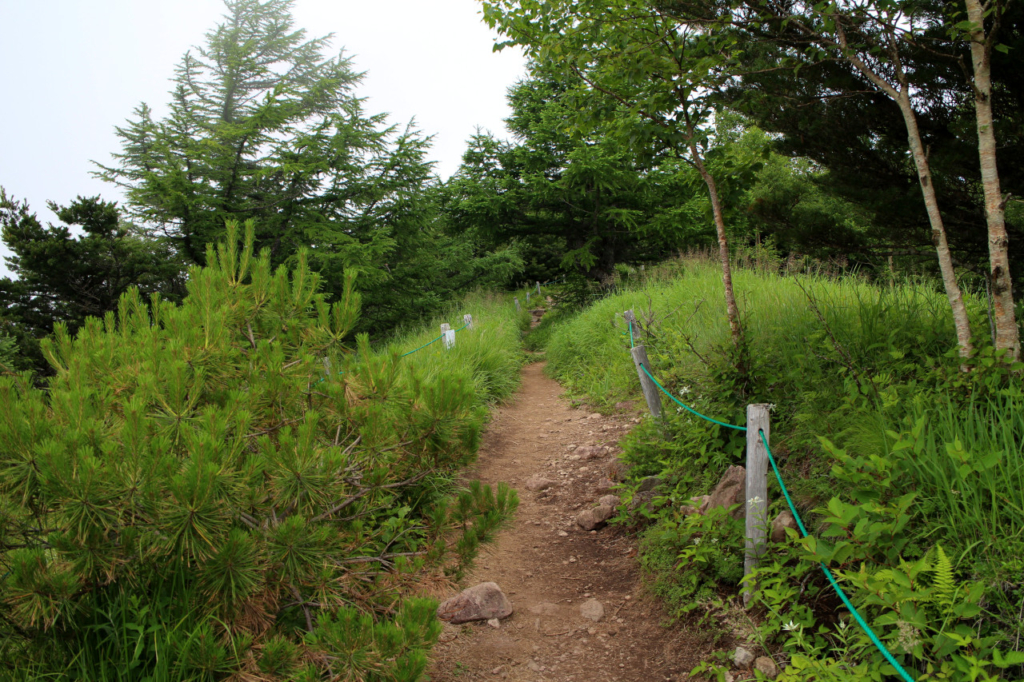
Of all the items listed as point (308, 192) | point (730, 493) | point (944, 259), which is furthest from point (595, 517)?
point (308, 192)

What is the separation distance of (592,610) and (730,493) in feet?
3.64

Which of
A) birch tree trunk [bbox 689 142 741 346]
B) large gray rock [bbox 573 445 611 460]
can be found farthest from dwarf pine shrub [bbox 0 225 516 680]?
large gray rock [bbox 573 445 611 460]

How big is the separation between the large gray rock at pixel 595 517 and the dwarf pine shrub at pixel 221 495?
5.74 ft

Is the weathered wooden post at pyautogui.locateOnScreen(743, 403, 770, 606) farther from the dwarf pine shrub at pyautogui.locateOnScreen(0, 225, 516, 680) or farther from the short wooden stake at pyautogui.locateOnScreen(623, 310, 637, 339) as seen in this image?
the short wooden stake at pyautogui.locateOnScreen(623, 310, 637, 339)

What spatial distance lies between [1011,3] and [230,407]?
4.76 m

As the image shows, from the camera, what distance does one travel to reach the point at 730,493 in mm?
3566

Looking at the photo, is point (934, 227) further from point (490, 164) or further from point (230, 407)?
point (490, 164)

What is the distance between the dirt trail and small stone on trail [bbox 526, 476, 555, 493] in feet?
0.24

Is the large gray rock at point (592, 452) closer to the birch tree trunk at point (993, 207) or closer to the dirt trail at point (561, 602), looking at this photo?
the dirt trail at point (561, 602)

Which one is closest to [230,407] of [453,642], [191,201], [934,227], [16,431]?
[16,431]

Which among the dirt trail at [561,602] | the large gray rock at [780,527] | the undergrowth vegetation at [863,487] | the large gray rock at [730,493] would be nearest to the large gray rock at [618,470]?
the dirt trail at [561,602]

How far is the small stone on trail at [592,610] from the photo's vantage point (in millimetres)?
3531

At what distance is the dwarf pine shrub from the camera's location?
1947 millimetres

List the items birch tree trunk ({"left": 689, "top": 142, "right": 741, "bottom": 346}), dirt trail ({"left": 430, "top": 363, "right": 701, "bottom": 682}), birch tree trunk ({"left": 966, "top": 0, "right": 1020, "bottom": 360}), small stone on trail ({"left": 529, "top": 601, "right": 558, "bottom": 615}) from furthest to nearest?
birch tree trunk ({"left": 689, "top": 142, "right": 741, "bottom": 346}), small stone on trail ({"left": 529, "top": 601, "right": 558, "bottom": 615}), dirt trail ({"left": 430, "top": 363, "right": 701, "bottom": 682}), birch tree trunk ({"left": 966, "top": 0, "right": 1020, "bottom": 360})
